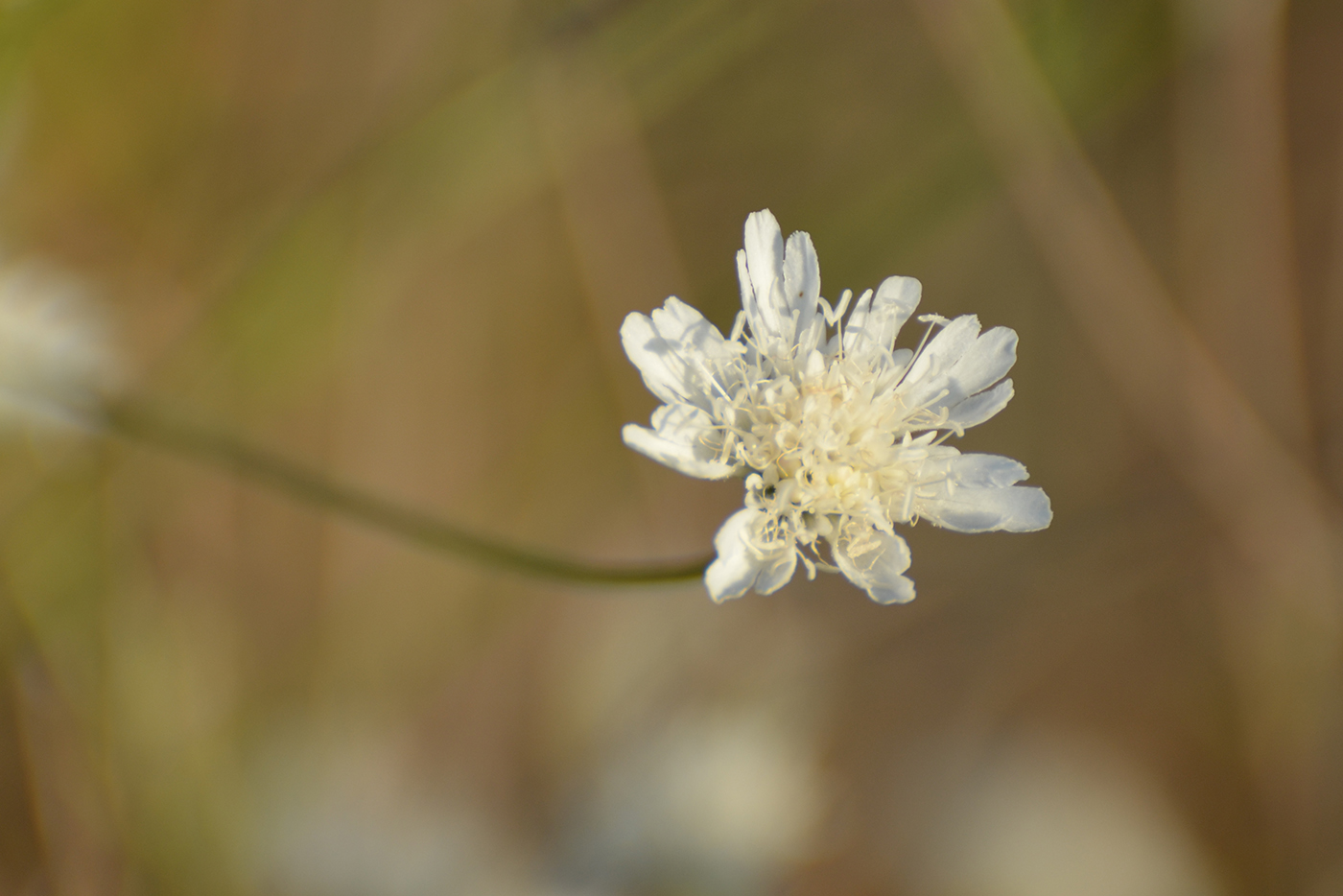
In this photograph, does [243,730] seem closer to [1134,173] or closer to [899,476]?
[899,476]

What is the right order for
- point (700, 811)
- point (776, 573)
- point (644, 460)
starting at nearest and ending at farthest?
point (776, 573), point (700, 811), point (644, 460)

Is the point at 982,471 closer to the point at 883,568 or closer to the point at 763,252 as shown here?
the point at 883,568

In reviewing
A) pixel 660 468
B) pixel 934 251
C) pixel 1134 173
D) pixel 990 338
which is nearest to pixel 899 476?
pixel 990 338

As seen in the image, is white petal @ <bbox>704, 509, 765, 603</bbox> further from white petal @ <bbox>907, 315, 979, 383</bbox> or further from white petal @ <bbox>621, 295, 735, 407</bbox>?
white petal @ <bbox>907, 315, 979, 383</bbox>

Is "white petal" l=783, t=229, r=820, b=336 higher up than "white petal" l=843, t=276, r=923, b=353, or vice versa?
"white petal" l=783, t=229, r=820, b=336

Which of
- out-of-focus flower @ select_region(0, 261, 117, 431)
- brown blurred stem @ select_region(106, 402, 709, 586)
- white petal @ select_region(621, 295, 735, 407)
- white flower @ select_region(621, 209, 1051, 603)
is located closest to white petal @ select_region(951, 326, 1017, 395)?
white flower @ select_region(621, 209, 1051, 603)

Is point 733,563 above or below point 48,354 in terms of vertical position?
below

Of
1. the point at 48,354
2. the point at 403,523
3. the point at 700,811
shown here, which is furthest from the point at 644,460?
the point at 48,354
